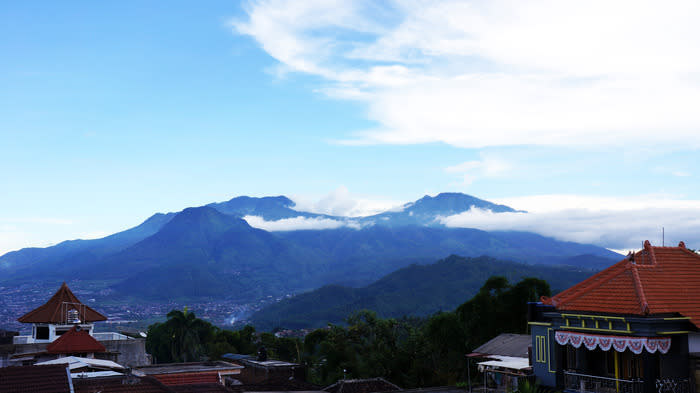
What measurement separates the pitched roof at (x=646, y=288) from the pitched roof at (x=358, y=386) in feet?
53.5

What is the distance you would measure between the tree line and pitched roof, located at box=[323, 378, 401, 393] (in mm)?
4983

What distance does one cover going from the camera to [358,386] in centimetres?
3634

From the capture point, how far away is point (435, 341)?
48.9 meters

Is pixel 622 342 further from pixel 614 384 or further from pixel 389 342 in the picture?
pixel 389 342

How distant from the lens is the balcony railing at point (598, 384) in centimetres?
1911

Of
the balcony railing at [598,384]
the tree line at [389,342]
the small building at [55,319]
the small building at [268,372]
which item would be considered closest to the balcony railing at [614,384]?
the balcony railing at [598,384]

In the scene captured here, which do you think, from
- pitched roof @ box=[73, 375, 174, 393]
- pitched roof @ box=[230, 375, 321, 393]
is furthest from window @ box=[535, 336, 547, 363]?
pitched roof @ box=[230, 375, 321, 393]

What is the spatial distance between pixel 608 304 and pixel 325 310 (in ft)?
584

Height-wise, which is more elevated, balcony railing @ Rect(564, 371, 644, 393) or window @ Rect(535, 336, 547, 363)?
window @ Rect(535, 336, 547, 363)

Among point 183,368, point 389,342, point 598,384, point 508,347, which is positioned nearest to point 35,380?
point 598,384

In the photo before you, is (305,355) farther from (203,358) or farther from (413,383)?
(413,383)

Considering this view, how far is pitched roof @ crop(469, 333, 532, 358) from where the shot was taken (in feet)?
91.5

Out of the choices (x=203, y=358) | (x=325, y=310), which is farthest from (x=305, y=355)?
(x=325, y=310)

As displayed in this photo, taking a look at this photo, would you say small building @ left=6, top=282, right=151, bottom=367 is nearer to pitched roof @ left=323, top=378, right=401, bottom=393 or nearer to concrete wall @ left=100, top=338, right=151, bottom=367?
concrete wall @ left=100, top=338, right=151, bottom=367
